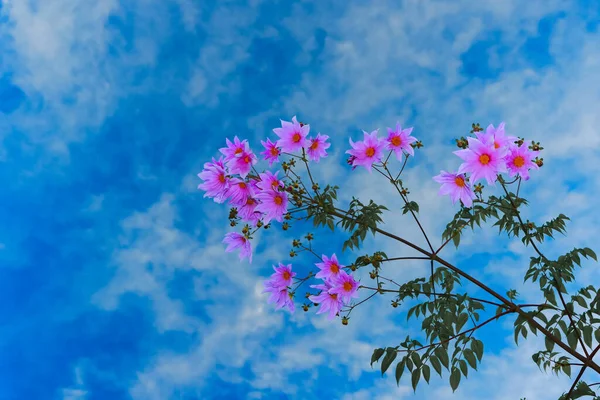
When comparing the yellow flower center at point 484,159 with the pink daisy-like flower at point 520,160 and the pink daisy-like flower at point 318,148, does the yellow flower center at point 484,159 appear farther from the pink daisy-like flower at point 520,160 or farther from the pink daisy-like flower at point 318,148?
the pink daisy-like flower at point 318,148

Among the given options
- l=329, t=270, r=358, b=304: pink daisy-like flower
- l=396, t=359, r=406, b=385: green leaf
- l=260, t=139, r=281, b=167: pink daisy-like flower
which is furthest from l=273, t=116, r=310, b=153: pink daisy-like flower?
l=396, t=359, r=406, b=385: green leaf

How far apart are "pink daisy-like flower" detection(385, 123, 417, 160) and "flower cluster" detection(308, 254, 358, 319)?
1.12m

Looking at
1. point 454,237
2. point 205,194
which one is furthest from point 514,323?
point 205,194

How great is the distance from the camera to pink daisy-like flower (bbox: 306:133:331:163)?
14.6 feet

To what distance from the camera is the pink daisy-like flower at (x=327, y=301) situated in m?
4.16

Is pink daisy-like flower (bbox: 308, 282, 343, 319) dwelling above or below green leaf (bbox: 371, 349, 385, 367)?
above

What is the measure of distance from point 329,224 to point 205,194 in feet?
3.42

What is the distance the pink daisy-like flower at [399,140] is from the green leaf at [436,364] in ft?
5.68

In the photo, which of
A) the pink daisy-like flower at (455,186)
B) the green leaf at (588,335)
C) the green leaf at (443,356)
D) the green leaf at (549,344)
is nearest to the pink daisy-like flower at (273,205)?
the pink daisy-like flower at (455,186)

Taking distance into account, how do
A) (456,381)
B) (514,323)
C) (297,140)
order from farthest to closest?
(297,140)
(514,323)
(456,381)

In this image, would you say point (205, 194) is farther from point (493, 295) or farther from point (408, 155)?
point (493, 295)

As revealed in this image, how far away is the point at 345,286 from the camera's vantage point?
4.10 metres

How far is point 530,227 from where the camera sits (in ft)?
15.5

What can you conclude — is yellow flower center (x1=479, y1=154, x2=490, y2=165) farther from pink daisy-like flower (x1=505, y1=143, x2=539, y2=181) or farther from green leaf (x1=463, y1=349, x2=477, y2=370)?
green leaf (x1=463, y1=349, x2=477, y2=370)
